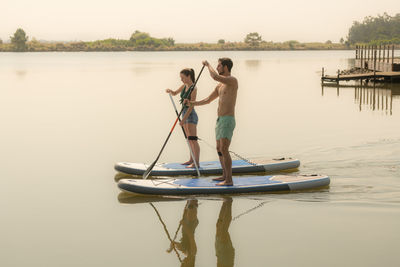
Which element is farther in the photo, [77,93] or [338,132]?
[77,93]

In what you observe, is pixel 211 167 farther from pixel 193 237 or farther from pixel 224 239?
pixel 224 239

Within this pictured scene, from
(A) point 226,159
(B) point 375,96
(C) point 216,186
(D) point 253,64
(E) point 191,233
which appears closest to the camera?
(E) point 191,233

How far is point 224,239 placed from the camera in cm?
736

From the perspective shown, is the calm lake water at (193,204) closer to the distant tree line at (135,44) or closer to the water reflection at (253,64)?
the water reflection at (253,64)

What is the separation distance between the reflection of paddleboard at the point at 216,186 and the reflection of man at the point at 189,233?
27 cm

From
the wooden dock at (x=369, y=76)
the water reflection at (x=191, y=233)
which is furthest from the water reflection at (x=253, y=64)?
the water reflection at (x=191, y=233)

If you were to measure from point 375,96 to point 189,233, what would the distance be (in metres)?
22.7

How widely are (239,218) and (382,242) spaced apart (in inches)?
82.4

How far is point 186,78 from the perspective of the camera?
32.8ft

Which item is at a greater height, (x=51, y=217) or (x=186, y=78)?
(x=186, y=78)

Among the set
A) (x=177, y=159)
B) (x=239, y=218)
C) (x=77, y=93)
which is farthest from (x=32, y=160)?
(x=77, y=93)

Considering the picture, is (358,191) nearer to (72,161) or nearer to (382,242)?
(382,242)

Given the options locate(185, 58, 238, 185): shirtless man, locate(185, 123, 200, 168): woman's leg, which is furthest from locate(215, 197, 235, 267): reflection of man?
locate(185, 123, 200, 168): woman's leg

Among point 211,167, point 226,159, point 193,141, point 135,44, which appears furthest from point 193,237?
point 135,44
